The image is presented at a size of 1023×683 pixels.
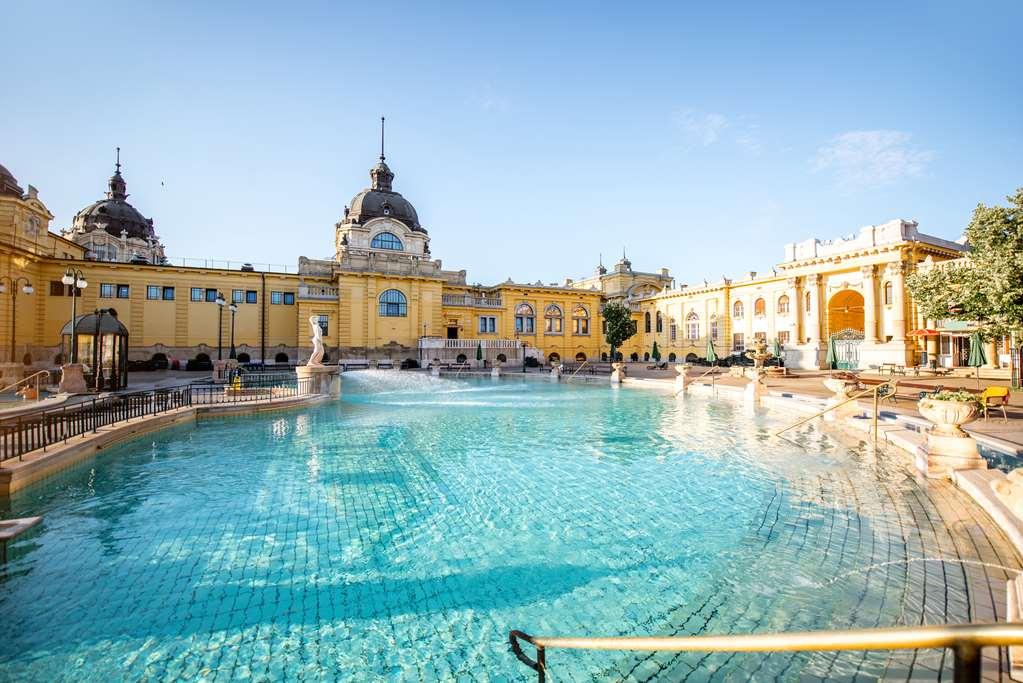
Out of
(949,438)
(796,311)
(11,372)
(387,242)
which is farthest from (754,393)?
(387,242)

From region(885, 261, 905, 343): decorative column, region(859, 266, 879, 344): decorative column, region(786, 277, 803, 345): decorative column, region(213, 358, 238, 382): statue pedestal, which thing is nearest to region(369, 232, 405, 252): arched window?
region(213, 358, 238, 382): statue pedestal

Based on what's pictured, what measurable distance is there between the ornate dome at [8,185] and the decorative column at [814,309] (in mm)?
55836

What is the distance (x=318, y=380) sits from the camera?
65.6 feet

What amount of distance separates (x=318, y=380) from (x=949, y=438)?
768 inches

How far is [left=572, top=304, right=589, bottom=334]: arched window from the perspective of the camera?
175 feet

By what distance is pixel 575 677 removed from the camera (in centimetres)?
366

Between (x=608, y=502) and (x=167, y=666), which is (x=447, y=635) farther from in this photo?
(x=608, y=502)

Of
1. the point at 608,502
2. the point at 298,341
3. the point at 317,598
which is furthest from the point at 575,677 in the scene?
the point at 298,341

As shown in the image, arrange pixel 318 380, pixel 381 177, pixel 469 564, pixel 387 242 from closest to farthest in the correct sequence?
pixel 469 564
pixel 318 380
pixel 387 242
pixel 381 177

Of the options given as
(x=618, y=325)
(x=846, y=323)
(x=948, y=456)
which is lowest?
(x=948, y=456)

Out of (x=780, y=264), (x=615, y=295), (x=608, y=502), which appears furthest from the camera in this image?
(x=615, y=295)

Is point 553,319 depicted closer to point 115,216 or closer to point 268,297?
point 268,297

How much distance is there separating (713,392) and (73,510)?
21.6 m

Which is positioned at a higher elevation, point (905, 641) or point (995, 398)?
point (905, 641)
